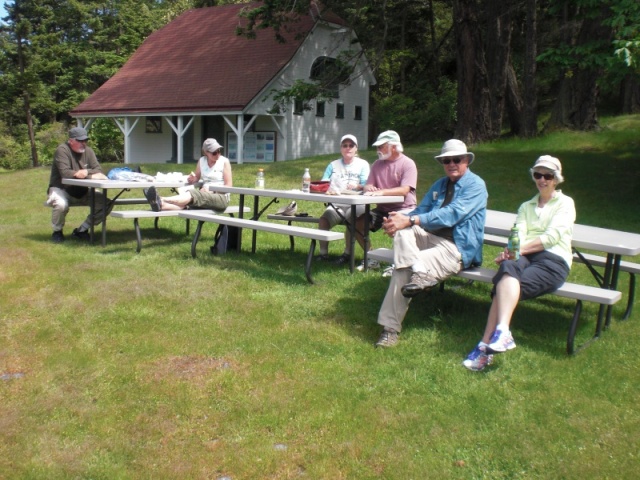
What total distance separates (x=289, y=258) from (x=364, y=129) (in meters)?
23.8

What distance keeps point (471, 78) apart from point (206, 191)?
10930 mm

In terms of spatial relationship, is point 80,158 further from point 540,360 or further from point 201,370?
point 540,360

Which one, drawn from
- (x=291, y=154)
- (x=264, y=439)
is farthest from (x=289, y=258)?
(x=291, y=154)

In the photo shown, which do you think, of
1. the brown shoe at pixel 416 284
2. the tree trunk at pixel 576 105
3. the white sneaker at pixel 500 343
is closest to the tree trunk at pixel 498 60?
the tree trunk at pixel 576 105

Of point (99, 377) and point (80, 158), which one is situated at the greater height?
point (80, 158)

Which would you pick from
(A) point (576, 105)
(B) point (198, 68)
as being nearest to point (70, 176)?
(A) point (576, 105)

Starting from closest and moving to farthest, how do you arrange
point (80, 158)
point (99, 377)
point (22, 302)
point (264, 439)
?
point (264, 439)
point (99, 377)
point (22, 302)
point (80, 158)

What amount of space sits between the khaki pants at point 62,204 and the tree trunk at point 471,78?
→ 1141 cm

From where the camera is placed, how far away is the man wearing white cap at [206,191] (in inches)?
323

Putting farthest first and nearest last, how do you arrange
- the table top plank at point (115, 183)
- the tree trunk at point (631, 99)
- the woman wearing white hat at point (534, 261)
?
the tree trunk at point (631, 99) < the table top plank at point (115, 183) < the woman wearing white hat at point (534, 261)

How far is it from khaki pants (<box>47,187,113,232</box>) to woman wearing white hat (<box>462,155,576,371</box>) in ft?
17.9

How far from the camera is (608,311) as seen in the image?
5.30m

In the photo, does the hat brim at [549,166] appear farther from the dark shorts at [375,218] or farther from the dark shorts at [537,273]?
the dark shorts at [375,218]

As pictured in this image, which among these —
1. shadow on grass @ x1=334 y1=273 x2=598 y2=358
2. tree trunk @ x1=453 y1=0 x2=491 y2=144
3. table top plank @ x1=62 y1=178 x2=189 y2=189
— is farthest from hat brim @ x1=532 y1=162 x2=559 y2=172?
tree trunk @ x1=453 y1=0 x2=491 y2=144
